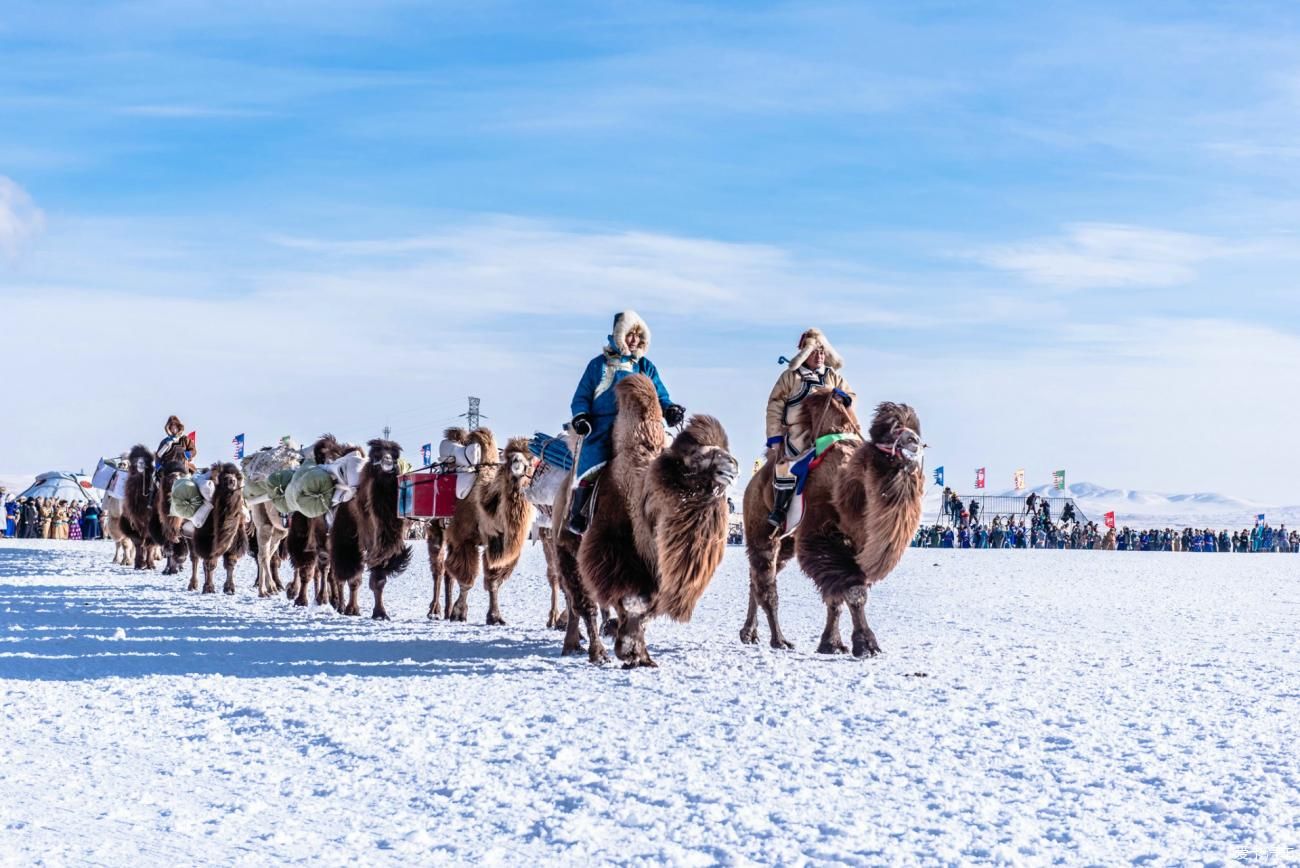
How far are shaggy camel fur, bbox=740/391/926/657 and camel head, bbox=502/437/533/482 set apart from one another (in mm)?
2919

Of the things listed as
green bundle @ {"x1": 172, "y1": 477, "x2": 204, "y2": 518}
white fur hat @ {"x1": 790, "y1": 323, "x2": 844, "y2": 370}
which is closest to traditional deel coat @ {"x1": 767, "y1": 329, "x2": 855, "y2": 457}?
white fur hat @ {"x1": 790, "y1": 323, "x2": 844, "y2": 370}

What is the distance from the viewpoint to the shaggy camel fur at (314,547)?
15.3 metres

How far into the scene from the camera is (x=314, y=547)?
15.5 meters

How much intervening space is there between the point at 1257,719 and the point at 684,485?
128 inches

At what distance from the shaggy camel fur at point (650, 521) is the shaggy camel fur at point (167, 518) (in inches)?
470

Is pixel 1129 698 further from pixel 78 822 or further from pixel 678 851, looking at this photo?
pixel 78 822

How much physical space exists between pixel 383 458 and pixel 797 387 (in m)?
4.84

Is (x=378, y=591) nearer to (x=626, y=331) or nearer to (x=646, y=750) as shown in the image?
(x=626, y=331)

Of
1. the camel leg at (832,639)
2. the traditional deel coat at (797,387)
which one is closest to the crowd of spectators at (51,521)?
the traditional deel coat at (797,387)

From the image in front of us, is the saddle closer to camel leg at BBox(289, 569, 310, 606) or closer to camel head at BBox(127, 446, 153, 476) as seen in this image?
camel leg at BBox(289, 569, 310, 606)

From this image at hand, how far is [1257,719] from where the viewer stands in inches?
278

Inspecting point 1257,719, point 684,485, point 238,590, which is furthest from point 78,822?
point 238,590

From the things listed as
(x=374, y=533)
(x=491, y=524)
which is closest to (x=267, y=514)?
(x=374, y=533)

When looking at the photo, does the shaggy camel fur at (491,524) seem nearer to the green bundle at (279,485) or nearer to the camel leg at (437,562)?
the camel leg at (437,562)
